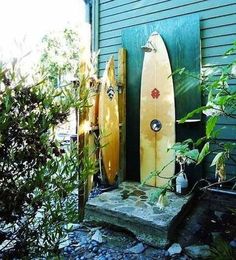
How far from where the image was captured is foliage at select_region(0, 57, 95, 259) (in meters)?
1.23

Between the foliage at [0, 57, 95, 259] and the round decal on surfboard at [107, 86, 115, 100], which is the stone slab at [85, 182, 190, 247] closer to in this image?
the round decal on surfboard at [107, 86, 115, 100]

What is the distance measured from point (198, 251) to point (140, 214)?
588 millimetres

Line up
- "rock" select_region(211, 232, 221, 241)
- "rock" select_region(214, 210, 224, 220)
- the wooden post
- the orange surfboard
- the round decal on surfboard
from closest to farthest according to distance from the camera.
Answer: "rock" select_region(211, 232, 221, 241), "rock" select_region(214, 210, 224, 220), the orange surfboard, the round decal on surfboard, the wooden post

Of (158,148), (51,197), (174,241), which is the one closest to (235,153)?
(158,148)

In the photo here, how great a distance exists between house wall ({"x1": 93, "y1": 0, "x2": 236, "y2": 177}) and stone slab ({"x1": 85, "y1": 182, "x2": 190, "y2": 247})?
2.98ft

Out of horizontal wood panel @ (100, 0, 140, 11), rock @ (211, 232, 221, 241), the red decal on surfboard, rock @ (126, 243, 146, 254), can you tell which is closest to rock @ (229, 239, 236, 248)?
rock @ (211, 232, 221, 241)

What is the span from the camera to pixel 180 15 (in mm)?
3525

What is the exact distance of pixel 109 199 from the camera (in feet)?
10.0

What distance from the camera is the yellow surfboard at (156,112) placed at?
346cm

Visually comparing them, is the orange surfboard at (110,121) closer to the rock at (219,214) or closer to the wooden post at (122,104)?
the wooden post at (122,104)

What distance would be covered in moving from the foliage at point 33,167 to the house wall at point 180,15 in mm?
1968

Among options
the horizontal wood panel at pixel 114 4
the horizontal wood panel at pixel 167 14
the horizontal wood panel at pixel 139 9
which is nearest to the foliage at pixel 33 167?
the horizontal wood panel at pixel 167 14

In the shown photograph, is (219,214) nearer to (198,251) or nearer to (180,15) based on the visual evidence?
(198,251)

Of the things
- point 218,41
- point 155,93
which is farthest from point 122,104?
point 218,41
